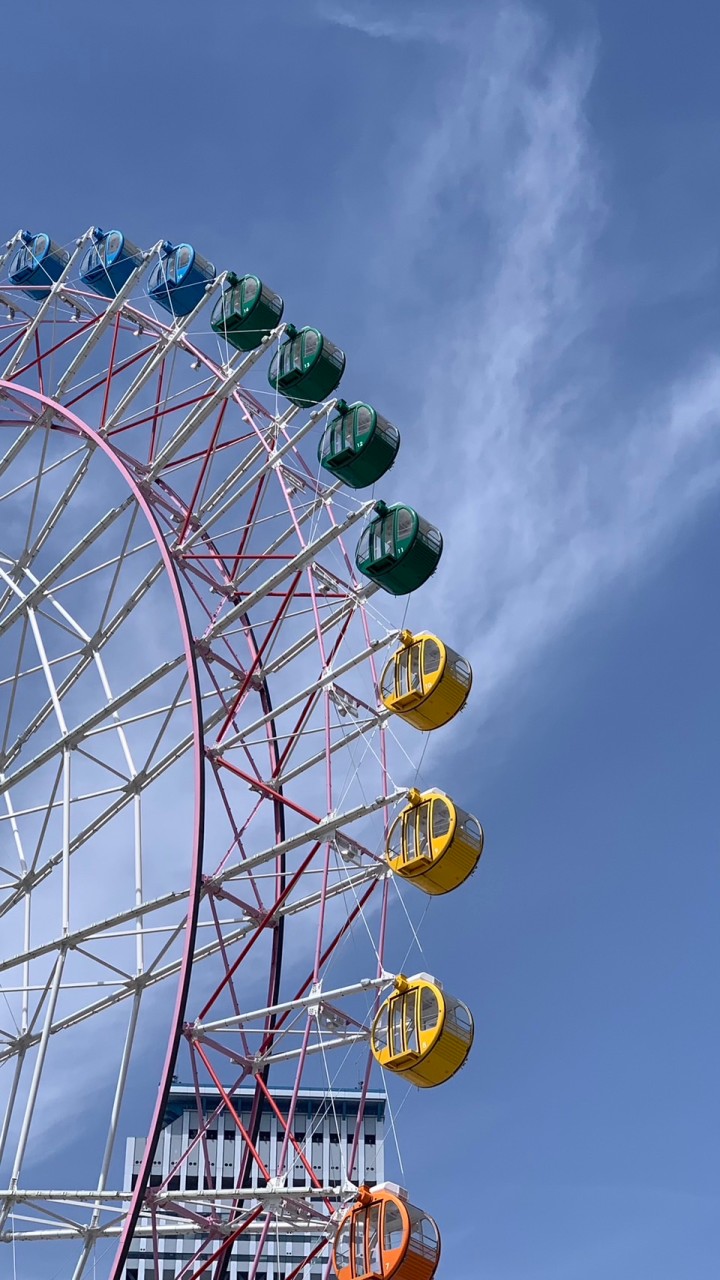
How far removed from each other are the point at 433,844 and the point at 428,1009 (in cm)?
247

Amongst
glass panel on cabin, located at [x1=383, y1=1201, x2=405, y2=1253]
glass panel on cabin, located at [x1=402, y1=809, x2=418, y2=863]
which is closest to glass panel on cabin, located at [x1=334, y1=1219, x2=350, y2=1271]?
glass panel on cabin, located at [x1=383, y1=1201, x2=405, y2=1253]

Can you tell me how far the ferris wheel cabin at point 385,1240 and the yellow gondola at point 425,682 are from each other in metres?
7.07

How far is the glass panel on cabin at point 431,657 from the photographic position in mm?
24250

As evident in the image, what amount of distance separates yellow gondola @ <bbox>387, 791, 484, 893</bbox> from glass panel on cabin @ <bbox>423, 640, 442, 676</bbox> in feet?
6.63

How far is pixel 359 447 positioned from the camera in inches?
999

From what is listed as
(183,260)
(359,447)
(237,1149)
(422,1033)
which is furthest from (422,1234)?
(237,1149)

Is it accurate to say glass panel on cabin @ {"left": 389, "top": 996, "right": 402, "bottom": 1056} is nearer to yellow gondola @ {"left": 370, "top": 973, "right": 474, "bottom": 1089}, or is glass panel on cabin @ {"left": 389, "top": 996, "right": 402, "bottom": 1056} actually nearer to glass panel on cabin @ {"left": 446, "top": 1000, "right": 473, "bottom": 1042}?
yellow gondola @ {"left": 370, "top": 973, "right": 474, "bottom": 1089}

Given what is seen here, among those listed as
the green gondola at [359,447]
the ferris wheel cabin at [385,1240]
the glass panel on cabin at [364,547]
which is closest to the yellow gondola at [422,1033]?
the ferris wheel cabin at [385,1240]

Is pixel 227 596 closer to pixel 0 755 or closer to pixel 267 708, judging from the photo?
pixel 267 708

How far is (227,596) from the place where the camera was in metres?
26.0

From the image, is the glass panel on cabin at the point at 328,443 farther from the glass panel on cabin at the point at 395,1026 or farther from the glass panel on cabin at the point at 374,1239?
the glass panel on cabin at the point at 374,1239

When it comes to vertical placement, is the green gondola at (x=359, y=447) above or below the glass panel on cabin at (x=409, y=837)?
above

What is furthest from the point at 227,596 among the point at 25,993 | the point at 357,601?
the point at 25,993

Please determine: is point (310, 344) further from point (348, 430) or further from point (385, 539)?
point (385, 539)
